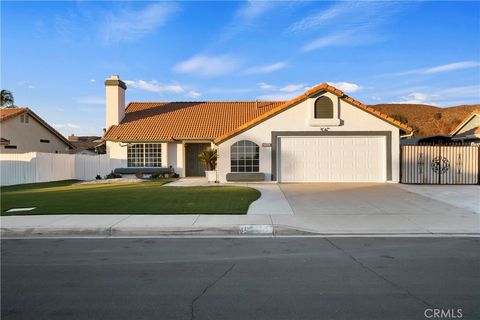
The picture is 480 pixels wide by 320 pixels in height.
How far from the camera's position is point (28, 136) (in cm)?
3100

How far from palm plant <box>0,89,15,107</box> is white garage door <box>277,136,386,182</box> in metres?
38.3

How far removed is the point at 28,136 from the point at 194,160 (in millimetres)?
13814

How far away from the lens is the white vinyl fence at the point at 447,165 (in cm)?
1972

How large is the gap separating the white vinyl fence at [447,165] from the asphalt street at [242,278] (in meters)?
11.8

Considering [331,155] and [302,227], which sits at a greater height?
[331,155]

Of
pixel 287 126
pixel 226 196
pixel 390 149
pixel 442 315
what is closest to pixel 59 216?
pixel 226 196

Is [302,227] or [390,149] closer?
[302,227]

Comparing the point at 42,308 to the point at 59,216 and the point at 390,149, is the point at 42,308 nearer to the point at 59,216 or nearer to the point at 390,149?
the point at 59,216

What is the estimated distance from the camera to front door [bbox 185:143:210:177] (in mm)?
26297

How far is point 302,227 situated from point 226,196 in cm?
566

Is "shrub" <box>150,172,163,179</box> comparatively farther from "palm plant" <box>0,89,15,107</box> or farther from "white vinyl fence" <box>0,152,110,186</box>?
"palm plant" <box>0,89,15,107</box>

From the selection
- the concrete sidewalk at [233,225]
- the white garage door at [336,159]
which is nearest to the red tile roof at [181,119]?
the white garage door at [336,159]

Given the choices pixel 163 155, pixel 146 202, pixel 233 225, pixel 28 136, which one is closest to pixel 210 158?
pixel 163 155

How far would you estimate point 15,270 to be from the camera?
6539 mm
